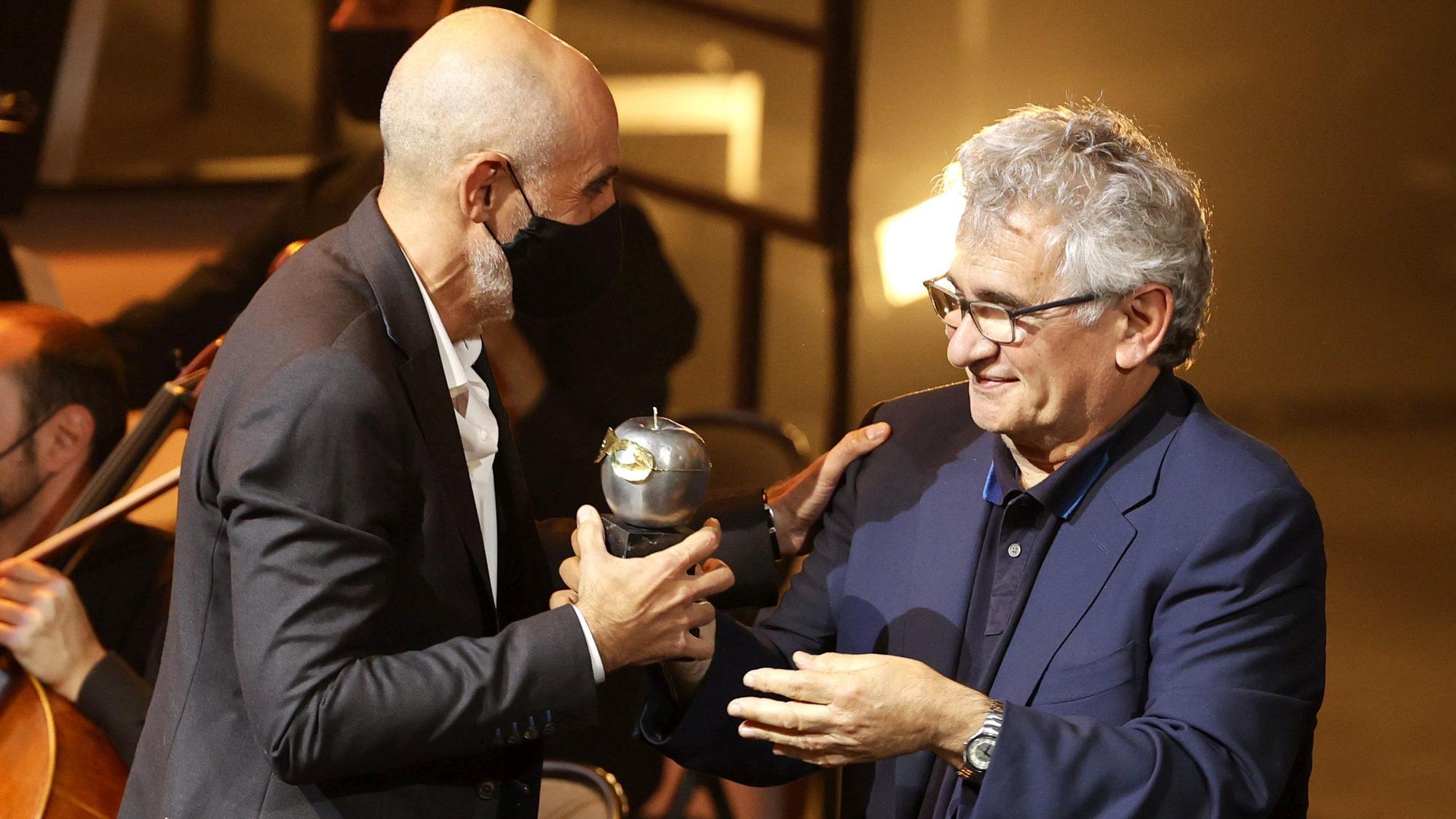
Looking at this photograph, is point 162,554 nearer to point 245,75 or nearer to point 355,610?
point 245,75

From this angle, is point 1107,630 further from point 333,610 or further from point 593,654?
point 333,610

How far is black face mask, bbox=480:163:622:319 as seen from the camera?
2227mm

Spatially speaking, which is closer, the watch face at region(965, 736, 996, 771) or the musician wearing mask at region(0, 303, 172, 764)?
the watch face at region(965, 736, 996, 771)

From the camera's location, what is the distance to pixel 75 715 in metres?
3.19

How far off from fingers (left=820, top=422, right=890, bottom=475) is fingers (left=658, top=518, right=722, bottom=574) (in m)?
0.63

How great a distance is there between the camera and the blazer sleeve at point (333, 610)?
6.03ft

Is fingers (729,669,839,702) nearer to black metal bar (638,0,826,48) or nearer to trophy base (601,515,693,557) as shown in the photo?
trophy base (601,515,693,557)

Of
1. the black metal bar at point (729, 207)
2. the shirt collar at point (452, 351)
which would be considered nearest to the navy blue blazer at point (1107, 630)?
the shirt collar at point (452, 351)

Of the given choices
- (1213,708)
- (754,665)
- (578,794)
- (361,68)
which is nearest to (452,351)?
(754,665)

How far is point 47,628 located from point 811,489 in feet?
6.39

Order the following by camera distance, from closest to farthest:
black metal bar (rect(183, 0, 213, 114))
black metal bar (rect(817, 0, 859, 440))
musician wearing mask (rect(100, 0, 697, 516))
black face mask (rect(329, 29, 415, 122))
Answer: black metal bar (rect(817, 0, 859, 440)) < musician wearing mask (rect(100, 0, 697, 516)) < black face mask (rect(329, 29, 415, 122)) < black metal bar (rect(183, 0, 213, 114))

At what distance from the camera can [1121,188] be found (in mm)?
2168

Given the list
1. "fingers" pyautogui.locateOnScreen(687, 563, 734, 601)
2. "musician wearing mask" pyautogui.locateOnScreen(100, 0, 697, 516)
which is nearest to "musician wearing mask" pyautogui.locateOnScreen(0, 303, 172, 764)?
"musician wearing mask" pyautogui.locateOnScreen(100, 0, 697, 516)

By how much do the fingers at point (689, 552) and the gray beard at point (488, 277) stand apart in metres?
0.53
